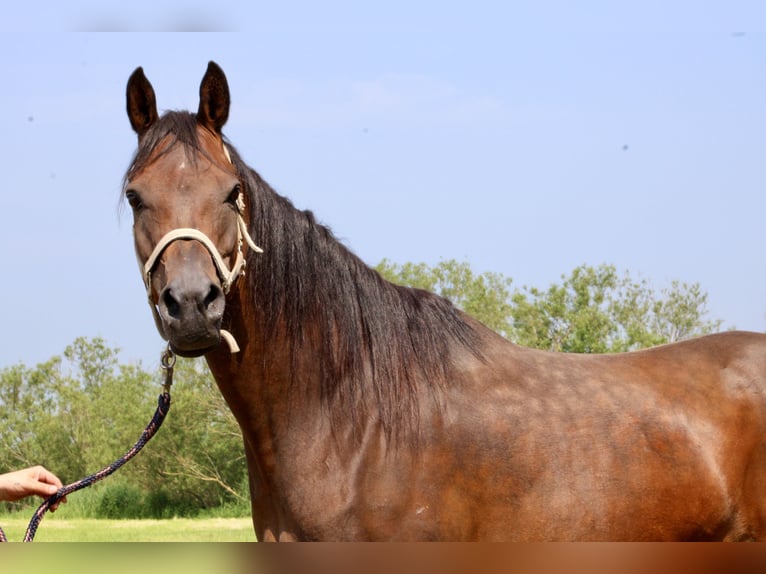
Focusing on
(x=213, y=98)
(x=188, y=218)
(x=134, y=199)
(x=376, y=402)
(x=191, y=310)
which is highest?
(x=213, y=98)

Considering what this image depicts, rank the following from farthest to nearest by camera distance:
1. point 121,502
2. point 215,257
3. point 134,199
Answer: point 121,502
point 134,199
point 215,257

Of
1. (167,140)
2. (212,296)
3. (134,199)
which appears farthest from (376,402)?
(167,140)

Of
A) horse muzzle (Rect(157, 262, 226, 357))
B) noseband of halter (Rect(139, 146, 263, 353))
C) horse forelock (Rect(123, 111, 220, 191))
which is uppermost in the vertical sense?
horse forelock (Rect(123, 111, 220, 191))

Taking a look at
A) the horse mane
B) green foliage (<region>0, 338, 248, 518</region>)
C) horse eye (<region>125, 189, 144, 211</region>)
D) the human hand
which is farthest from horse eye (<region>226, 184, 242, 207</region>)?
green foliage (<region>0, 338, 248, 518</region>)

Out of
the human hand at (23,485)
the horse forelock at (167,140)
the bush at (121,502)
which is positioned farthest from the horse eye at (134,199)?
the bush at (121,502)

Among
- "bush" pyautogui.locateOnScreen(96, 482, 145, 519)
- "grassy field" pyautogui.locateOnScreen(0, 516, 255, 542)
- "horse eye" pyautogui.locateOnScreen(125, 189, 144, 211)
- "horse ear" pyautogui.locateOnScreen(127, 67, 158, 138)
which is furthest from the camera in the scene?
"bush" pyautogui.locateOnScreen(96, 482, 145, 519)

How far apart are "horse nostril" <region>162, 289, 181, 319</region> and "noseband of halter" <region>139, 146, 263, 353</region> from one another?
0.60ft

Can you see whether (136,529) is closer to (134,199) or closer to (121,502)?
(121,502)

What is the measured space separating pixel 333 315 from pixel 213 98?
1.20m

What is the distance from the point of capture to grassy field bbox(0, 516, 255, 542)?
15.6 meters

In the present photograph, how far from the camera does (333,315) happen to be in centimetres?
412

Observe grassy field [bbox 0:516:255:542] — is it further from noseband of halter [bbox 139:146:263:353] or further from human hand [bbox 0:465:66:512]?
human hand [bbox 0:465:66:512]

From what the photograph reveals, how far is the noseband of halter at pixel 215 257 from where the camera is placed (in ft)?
→ 11.8

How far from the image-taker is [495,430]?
406 centimetres
